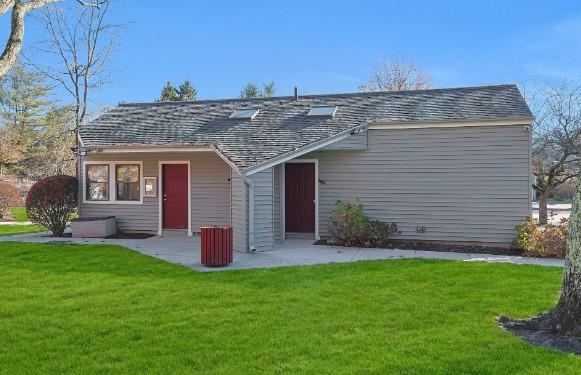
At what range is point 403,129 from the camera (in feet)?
40.1

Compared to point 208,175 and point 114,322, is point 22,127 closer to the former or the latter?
point 208,175

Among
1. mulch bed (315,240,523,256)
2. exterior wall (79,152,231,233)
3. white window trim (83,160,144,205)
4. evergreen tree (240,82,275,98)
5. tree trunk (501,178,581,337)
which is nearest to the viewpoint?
tree trunk (501,178,581,337)

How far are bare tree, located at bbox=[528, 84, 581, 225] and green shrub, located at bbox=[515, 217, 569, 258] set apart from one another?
832 centimetres

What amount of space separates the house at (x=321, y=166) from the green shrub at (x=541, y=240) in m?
0.58

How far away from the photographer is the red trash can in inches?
354

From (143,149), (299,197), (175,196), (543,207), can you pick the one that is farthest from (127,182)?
(543,207)

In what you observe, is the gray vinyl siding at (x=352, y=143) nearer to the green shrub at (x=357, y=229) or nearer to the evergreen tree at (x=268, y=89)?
the green shrub at (x=357, y=229)

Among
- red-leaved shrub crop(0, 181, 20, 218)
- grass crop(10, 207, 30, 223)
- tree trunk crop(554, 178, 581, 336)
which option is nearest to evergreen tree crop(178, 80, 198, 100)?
grass crop(10, 207, 30, 223)

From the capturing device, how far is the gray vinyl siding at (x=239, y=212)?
10.6 meters

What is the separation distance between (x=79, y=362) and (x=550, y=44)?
2169 centimetres

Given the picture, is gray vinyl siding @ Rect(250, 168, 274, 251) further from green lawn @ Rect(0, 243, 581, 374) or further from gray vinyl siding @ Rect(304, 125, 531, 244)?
green lawn @ Rect(0, 243, 581, 374)

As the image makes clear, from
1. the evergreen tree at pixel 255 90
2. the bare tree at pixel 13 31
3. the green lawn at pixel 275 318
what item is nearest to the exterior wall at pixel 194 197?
the green lawn at pixel 275 318

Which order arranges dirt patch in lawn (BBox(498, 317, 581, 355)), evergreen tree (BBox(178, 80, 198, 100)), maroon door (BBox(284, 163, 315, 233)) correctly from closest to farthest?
dirt patch in lawn (BBox(498, 317, 581, 355))
maroon door (BBox(284, 163, 315, 233))
evergreen tree (BBox(178, 80, 198, 100))

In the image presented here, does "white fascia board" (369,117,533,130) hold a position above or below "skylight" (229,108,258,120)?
below
